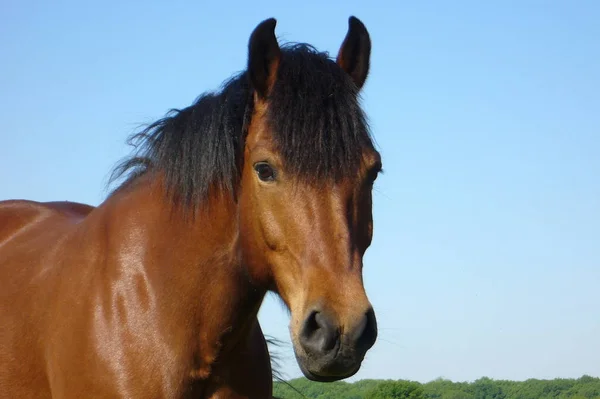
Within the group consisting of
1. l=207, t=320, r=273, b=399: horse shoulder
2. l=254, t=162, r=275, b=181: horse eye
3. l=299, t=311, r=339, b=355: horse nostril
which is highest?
l=254, t=162, r=275, b=181: horse eye

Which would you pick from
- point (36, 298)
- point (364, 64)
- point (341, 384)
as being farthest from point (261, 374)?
point (341, 384)

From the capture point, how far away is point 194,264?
475 cm

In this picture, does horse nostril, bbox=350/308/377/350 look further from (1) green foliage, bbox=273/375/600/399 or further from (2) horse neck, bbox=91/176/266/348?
(1) green foliage, bbox=273/375/600/399

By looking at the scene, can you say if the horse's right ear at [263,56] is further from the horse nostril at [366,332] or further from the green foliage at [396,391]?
the green foliage at [396,391]

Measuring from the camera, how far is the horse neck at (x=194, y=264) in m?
4.70

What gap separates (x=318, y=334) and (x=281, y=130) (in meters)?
1.17

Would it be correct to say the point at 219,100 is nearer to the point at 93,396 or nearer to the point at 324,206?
the point at 324,206

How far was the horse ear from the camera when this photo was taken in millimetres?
5152

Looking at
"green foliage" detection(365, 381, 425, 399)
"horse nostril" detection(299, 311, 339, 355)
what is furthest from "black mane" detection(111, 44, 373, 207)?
"green foliage" detection(365, 381, 425, 399)

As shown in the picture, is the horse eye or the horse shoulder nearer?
the horse eye

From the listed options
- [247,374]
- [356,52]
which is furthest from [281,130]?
[247,374]

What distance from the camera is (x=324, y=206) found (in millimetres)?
4238

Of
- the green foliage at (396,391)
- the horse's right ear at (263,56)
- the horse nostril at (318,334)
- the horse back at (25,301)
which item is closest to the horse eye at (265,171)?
the horse's right ear at (263,56)

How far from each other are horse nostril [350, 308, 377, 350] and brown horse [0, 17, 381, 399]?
0.04ft
